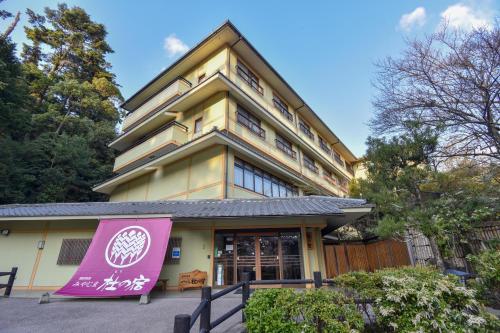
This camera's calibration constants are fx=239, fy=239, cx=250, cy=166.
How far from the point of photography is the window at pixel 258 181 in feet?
40.8

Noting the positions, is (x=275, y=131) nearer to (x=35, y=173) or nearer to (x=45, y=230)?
(x=45, y=230)

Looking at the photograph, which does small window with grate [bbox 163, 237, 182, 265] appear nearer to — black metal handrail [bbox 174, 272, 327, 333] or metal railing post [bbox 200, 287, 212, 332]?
black metal handrail [bbox 174, 272, 327, 333]

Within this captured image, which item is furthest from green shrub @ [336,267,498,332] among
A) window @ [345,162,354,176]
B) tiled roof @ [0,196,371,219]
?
window @ [345,162,354,176]

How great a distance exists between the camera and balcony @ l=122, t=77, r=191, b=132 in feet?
50.5

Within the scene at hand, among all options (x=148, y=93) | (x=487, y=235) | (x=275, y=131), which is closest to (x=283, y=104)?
(x=275, y=131)

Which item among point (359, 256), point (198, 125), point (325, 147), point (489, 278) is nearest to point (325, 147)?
point (325, 147)

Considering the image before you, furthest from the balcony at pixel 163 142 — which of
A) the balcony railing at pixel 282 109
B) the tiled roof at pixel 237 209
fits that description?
the balcony railing at pixel 282 109

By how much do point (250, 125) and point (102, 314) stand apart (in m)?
11.2

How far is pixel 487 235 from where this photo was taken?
290 inches

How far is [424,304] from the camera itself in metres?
3.41

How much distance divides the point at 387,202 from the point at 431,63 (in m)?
4.96

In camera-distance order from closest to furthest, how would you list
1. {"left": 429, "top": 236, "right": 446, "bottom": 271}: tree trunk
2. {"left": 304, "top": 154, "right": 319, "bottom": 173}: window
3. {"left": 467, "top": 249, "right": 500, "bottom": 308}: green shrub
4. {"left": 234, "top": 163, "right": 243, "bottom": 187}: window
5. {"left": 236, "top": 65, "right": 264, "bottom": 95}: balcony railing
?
1. {"left": 467, "top": 249, "right": 500, "bottom": 308}: green shrub
2. {"left": 429, "top": 236, "right": 446, "bottom": 271}: tree trunk
3. {"left": 234, "top": 163, "right": 243, "bottom": 187}: window
4. {"left": 236, "top": 65, "right": 264, "bottom": 95}: balcony railing
5. {"left": 304, "top": 154, "right": 319, "bottom": 173}: window

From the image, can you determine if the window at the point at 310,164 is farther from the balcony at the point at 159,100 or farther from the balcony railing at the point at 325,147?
the balcony at the point at 159,100

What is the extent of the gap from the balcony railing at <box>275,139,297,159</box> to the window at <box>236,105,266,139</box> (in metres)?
1.67
